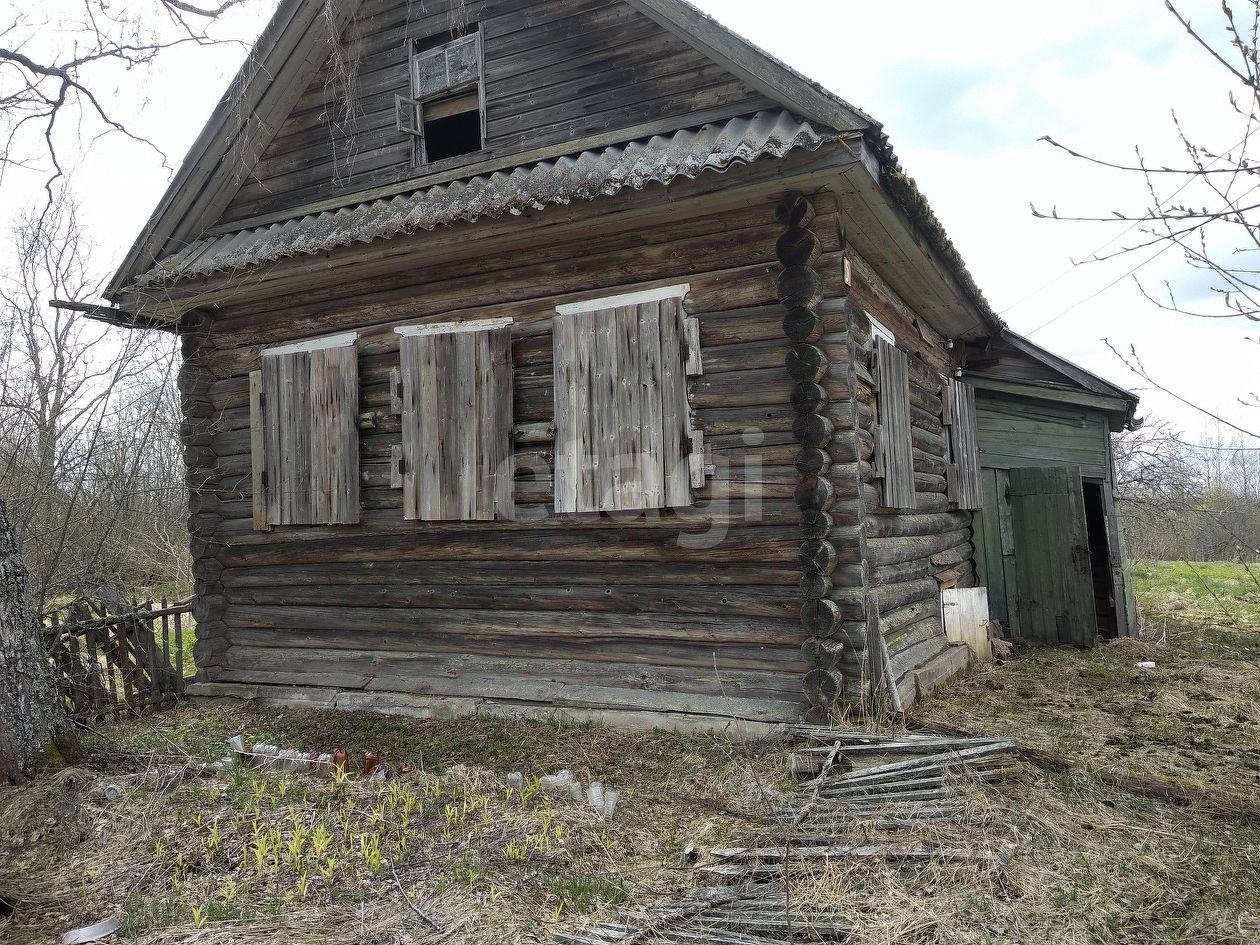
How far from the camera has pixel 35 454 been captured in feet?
27.0

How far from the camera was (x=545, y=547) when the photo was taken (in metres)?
6.74

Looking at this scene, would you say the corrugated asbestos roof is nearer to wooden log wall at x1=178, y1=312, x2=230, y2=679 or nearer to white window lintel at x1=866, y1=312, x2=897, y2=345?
wooden log wall at x1=178, y1=312, x2=230, y2=679

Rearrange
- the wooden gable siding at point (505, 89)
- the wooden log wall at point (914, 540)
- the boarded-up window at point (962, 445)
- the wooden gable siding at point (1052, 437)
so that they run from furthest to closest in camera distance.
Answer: the wooden gable siding at point (1052, 437) → the boarded-up window at point (962, 445) → the wooden gable siding at point (505, 89) → the wooden log wall at point (914, 540)

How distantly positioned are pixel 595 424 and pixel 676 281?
1245 mm

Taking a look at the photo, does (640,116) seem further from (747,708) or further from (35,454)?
(35,454)

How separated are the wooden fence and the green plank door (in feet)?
31.6

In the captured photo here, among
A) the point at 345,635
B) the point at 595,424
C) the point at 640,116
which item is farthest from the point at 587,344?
the point at 345,635

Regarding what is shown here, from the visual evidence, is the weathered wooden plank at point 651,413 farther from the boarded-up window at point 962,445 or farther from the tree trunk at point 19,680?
the boarded-up window at point 962,445

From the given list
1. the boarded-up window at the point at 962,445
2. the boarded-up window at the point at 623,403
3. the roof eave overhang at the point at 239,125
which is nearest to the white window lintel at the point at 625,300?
the boarded-up window at the point at 623,403

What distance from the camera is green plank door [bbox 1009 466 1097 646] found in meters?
10.1

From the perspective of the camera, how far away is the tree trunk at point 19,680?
4.82 m

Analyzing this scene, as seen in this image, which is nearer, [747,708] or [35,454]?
[747,708]

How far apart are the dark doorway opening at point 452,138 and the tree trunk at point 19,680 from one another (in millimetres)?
5510

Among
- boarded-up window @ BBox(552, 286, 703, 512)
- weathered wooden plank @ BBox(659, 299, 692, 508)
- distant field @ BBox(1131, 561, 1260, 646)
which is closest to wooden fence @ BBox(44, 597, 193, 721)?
boarded-up window @ BBox(552, 286, 703, 512)
